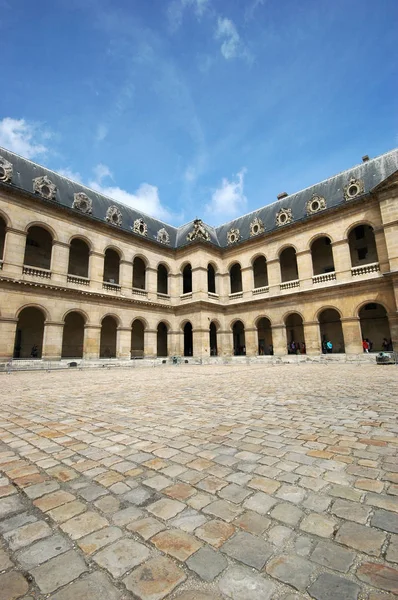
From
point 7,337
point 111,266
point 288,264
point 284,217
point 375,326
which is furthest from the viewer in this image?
point 288,264

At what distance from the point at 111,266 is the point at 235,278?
451 inches

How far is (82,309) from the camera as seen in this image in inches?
761

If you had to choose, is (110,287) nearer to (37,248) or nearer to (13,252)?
(37,248)

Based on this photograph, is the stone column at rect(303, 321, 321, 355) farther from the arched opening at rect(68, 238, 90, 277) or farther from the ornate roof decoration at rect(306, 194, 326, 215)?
the arched opening at rect(68, 238, 90, 277)

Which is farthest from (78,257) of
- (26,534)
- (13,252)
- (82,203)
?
(26,534)

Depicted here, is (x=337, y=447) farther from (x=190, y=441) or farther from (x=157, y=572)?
(x=157, y=572)

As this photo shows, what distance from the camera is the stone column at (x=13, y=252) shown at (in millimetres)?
16484

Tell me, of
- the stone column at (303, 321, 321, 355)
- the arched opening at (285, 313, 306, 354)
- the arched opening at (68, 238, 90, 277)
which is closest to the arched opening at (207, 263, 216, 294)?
the arched opening at (285, 313, 306, 354)

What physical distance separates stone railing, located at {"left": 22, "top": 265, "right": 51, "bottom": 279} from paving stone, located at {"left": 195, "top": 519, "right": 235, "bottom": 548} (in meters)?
18.5

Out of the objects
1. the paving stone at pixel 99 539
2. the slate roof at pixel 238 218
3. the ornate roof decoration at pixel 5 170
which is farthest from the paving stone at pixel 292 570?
the ornate roof decoration at pixel 5 170

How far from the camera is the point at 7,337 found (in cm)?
1593

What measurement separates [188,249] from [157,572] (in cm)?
2480

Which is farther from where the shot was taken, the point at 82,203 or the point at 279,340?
the point at 279,340

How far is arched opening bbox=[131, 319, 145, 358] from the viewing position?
966 inches
